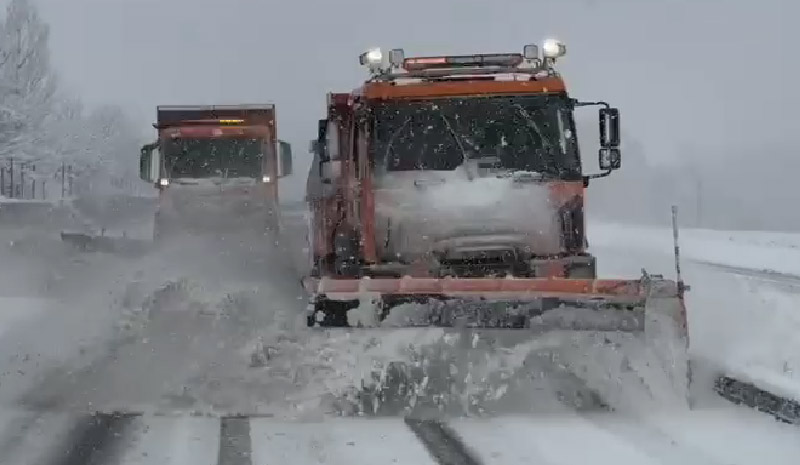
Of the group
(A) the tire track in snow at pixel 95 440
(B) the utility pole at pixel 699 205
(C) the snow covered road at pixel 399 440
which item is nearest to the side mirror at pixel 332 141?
(C) the snow covered road at pixel 399 440

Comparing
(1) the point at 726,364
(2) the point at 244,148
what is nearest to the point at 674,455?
(1) the point at 726,364

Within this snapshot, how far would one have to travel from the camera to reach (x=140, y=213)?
140 feet

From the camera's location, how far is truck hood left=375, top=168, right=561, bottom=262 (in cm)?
808

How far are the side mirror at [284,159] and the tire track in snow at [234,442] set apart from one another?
36.5 ft

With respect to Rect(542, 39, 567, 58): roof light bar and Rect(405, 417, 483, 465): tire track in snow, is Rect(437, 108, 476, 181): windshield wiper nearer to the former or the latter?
Rect(542, 39, 567, 58): roof light bar

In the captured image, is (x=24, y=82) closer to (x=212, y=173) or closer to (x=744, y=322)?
(x=212, y=173)

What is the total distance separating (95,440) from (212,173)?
11.3 meters

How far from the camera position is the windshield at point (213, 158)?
54.6 feet

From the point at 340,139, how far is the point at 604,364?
11.1ft

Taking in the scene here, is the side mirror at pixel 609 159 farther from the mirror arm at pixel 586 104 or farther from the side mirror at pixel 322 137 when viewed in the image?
the side mirror at pixel 322 137

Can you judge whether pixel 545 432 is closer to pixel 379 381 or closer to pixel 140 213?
pixel 379 381

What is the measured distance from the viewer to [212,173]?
658 inches

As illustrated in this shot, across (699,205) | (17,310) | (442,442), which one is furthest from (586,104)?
(699,205)

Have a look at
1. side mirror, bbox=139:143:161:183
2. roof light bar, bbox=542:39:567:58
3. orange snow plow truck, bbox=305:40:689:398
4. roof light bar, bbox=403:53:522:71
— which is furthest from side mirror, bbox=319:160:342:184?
side mirror, bbox=139:143:161:183
